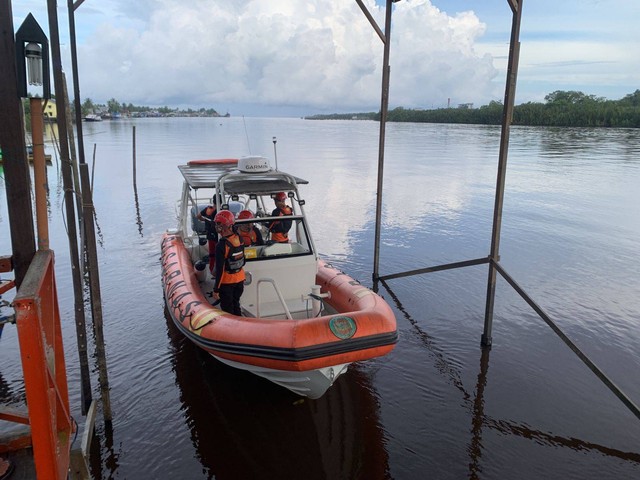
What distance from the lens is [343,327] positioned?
Answer: 16.2ft

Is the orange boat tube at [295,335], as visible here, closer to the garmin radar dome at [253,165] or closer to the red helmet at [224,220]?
the red helmet at [224,220]

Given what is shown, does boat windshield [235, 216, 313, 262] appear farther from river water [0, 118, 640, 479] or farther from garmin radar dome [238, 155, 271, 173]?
river water [0, 118, 640, 479]

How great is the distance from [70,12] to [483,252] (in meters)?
9.86

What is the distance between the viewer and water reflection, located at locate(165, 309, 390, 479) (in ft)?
15.4

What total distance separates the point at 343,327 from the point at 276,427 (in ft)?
4.47

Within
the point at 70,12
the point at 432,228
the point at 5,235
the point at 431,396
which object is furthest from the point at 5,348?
the point at 432,228

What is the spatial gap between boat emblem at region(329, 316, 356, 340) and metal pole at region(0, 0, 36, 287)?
2840 mm

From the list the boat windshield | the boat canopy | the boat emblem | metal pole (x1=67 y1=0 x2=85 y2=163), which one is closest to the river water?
the boat emblem

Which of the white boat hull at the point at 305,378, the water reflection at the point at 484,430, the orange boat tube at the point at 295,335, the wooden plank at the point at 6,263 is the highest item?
the wooden plank at the point at 6,263

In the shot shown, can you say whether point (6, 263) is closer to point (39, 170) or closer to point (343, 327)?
point (39, 170)

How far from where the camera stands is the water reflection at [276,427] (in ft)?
15.4

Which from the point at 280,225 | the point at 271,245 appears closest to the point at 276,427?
the point at 271,245

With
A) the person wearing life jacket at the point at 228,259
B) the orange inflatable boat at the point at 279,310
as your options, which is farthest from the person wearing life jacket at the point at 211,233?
the person wearing life jacket at the point at 228,259

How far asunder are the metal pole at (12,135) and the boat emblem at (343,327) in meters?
2.84
